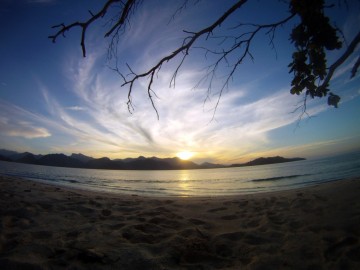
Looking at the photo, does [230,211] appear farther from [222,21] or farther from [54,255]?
[222,21]

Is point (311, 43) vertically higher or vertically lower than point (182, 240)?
higher

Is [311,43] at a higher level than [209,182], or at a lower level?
higher

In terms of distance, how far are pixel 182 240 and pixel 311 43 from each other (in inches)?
150

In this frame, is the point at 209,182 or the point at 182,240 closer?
the point at 182,240

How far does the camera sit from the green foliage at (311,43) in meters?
3.12

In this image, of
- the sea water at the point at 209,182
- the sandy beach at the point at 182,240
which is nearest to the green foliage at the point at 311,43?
the sandy beach at the point at 182,240

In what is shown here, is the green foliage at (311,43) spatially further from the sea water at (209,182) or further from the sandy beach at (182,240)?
the sea water at (209,182)

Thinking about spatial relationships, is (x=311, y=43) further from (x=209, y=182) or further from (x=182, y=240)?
(x=209, y=182)

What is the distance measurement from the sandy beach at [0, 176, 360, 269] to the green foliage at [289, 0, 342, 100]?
2440 mm

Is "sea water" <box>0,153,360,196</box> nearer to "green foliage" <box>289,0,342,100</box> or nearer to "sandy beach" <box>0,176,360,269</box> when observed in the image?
"sandy beach" <box>0,176,360,269</box>

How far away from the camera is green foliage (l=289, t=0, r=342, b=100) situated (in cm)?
312

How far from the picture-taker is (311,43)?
3.37 metres

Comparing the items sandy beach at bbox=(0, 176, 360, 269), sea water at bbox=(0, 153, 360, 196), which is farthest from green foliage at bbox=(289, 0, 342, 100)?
sea water at bbox=(0, 153, 360, 196)

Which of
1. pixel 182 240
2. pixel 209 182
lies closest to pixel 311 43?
pixel 182 240
